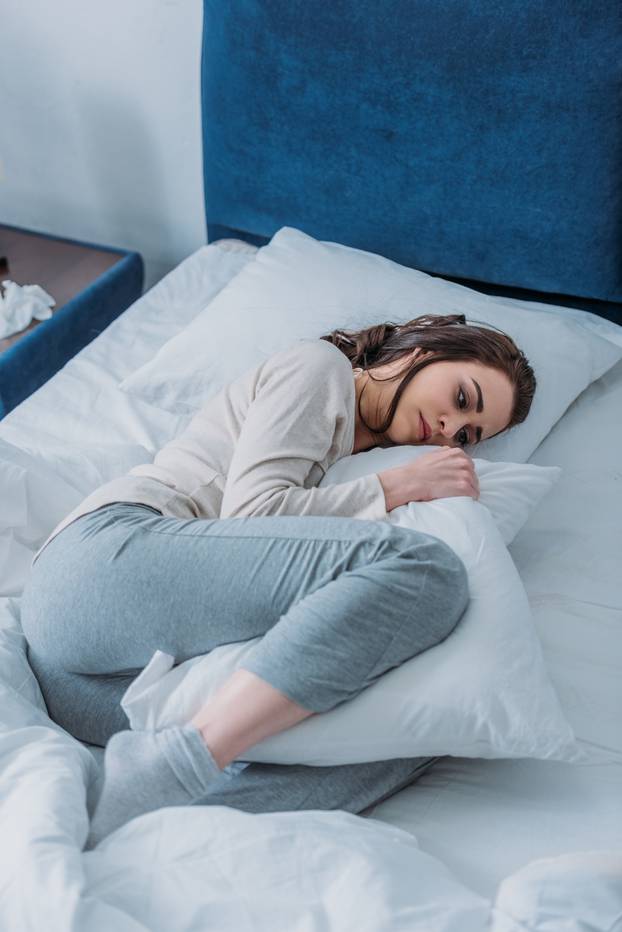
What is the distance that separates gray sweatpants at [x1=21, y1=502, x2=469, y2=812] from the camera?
916 mm

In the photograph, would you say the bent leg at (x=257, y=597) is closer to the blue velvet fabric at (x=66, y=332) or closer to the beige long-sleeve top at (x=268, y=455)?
the beige long-sleeve top at (x=268, y=455)

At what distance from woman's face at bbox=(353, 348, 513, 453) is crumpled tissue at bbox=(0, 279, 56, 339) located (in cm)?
87

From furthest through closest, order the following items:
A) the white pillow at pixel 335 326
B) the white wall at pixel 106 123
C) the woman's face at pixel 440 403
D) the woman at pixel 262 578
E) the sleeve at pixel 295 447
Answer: the white wall at pixel 106 123
the white pillow at pixel 335 326
the woman's face at pixel 440 403
the sleeve at pixel 295 447
the woman at pixel 262 578

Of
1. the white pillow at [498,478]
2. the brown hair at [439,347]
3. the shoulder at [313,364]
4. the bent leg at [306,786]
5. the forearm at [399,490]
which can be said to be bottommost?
the bent leg at [306,786]

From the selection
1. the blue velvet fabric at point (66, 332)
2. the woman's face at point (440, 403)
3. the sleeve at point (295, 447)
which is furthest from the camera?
the blue velvet fabric at point (66, 332)

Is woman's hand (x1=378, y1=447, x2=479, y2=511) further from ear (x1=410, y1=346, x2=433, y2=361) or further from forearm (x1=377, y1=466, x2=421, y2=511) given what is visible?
ear (x1=410, y1=346, x2=433, y2=361)

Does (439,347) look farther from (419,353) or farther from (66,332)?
(66,332)

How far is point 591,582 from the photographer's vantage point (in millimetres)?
1225

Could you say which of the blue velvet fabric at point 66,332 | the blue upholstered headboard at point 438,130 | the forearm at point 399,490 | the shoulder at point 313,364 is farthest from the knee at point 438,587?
the blue velvet fabric at point 66,332

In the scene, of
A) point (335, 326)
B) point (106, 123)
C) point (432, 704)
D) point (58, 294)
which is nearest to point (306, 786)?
point (432, 704)

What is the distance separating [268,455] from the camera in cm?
113

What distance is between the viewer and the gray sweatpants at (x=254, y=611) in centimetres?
92

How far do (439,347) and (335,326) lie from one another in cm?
26

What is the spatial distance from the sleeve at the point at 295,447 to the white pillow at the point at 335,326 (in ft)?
1.09
